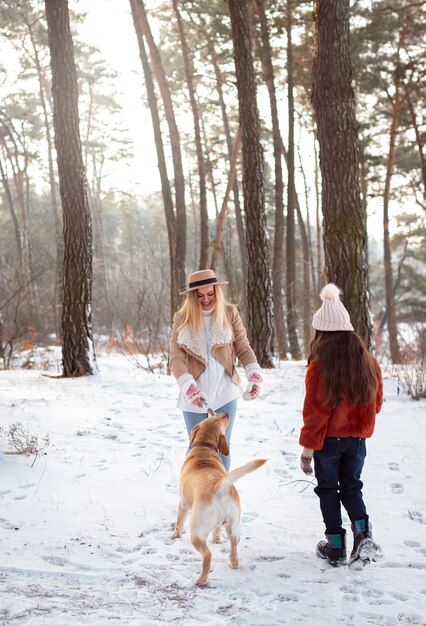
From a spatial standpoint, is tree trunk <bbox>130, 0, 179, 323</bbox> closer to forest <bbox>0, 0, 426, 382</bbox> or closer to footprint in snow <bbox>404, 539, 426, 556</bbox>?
forest <bbox>0, 0, 426, 382</bbox>

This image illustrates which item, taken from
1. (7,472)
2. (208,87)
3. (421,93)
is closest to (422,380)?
(7,472)

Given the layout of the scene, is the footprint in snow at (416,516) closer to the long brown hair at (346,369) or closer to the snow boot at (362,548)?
the snow boot at (362,548)

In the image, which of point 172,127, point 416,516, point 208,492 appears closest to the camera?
point 208,492

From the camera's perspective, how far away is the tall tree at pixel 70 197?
34.0 feet

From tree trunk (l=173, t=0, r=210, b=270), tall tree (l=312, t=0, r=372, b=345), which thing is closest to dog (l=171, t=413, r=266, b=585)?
tall tree (l=312, t=0, r=372, b=345)

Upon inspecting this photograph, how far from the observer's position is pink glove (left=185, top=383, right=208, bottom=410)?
170 inches

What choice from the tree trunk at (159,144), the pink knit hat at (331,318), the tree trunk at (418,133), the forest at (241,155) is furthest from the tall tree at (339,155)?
the tree trunk at (418,133)

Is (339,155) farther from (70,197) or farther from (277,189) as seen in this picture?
(277,189)

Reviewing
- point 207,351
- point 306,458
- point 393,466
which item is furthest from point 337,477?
point 393,466

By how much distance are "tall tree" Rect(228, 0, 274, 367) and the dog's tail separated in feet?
26.6

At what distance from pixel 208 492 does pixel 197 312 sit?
153 centimetres

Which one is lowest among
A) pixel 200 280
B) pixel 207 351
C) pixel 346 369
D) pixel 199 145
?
pixel 346 369

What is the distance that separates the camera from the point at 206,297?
4.68 metres

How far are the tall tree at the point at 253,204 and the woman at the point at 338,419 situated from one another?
25.0 ft
